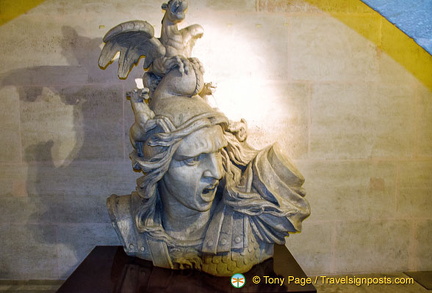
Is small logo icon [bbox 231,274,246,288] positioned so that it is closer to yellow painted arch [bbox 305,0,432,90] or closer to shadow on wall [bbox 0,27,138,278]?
shadow on wall [bbox 0,27,138,278]

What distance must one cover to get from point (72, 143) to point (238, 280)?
4.25 ft

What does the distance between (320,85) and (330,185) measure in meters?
0.63

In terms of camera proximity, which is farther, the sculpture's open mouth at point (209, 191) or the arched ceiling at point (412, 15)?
the sculpture's open mouth at point (209, 191)

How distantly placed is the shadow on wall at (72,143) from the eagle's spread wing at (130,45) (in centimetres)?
47

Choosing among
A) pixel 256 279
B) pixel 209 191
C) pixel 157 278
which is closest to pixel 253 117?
pixel 209 191

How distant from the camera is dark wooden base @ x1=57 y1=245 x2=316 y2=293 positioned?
1.47 m

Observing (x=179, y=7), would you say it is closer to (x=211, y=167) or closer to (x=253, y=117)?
(x=211, y=167)

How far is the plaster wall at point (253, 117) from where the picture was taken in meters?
2.10

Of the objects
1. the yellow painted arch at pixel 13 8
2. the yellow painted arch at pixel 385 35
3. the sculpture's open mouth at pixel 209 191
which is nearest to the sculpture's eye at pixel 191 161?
the sculpture's open mouth at pixel 209 191

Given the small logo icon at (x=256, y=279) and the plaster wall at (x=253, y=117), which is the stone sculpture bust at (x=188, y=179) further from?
the plaster wall at (x=253, y=117)

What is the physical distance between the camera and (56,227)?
7.15ft

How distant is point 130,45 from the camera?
1676 mm

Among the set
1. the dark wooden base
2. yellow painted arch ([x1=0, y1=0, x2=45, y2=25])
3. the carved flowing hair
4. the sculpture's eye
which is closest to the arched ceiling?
the carved flowing hair

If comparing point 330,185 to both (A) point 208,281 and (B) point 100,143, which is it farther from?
(B) point 100,143
